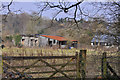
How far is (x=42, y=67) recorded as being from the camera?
5.42 m

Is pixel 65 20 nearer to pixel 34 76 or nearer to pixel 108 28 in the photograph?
pixel 108 28

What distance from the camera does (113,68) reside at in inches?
213

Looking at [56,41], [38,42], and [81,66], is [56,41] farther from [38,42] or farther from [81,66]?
[81,66]

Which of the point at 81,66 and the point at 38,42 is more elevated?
the point at 81,66

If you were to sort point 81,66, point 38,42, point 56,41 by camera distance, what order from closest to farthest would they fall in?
point 81,66 → point 38,42 → point 56,41

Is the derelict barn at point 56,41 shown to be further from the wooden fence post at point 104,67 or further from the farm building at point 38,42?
the wooden fence post at point 104,67

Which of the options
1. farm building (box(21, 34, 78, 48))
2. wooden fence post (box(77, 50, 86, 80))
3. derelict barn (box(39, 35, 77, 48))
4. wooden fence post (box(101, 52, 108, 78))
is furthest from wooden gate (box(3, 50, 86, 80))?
derelict barn (box(39, 35, 77, 48))

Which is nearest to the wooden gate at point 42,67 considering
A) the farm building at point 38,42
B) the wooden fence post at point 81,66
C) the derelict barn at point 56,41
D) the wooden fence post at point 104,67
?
the wooden fence post at point 81,66

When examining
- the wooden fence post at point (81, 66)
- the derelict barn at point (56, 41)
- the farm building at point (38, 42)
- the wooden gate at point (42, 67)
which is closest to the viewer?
the wooden gate at point (42, 67)

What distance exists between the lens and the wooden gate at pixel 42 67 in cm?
486

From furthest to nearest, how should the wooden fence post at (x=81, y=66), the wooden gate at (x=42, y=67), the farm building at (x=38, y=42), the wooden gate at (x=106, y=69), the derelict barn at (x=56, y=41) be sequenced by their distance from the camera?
the derelict barn at (x=56, y=41)
the farm building at (x=38, y=42)
the wooden gate at (x=106, y=69)
the wooden fence post at (x=81, y=66)
the wooden gate at (x=42, y=67)

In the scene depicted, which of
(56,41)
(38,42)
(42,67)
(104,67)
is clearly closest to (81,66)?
(104,67)

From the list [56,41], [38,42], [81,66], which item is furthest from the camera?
[56,41]

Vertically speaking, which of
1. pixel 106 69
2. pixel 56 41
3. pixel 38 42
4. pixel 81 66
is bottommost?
pixel 56 41
